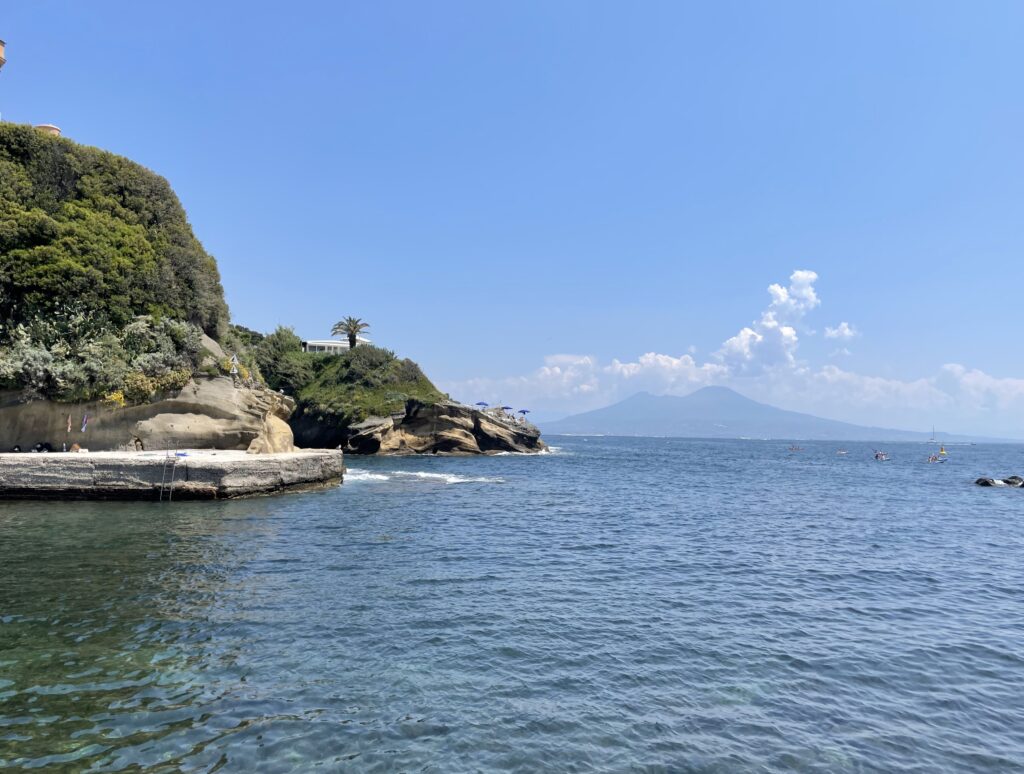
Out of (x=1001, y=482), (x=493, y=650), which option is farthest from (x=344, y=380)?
(x=493, y=650)

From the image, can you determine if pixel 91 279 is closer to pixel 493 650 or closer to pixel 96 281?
pixel 96 281

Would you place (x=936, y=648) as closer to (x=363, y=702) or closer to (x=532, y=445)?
(x=363, y=702)

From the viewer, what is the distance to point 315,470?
31906 mm

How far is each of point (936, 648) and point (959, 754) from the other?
Answer: 418 cm

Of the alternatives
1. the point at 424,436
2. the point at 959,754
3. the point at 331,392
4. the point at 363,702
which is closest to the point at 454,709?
the point at 363,702

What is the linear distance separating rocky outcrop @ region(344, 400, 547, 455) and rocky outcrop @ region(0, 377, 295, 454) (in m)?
35.3

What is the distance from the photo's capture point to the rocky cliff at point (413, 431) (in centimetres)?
6969

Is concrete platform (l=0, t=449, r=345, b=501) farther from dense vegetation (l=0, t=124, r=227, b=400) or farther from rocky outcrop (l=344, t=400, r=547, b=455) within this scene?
rocky outcrop (l=344, t=400, r=547, b=455)

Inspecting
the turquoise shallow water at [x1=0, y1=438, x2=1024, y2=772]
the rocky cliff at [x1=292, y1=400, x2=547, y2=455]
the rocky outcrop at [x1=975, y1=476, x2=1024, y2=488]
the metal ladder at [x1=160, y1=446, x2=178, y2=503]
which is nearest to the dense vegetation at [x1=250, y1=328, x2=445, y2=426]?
the rocky cliff at [x1=292, y1=400, x2=547, y2=455]

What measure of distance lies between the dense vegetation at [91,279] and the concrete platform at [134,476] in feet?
15.6

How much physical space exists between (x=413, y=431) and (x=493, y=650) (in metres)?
64.9

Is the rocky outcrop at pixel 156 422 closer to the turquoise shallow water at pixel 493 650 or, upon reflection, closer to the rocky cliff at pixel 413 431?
the turquoise shallow water at pixel 493 650

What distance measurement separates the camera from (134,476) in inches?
980

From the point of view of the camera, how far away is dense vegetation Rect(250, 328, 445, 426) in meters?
72.7
